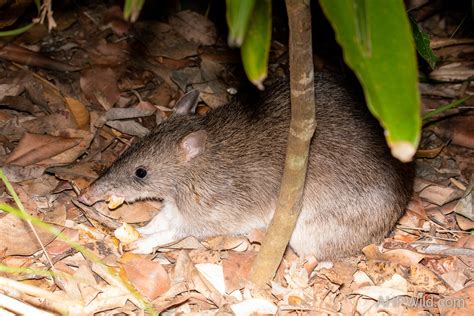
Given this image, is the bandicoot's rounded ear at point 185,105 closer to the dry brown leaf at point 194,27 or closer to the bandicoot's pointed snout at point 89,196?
the bandicoot's pointed snout at point 89,196

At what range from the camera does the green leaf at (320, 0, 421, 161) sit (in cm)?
236

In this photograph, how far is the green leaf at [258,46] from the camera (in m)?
2.64

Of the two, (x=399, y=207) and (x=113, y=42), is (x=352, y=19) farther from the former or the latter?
(x=113, y=42)

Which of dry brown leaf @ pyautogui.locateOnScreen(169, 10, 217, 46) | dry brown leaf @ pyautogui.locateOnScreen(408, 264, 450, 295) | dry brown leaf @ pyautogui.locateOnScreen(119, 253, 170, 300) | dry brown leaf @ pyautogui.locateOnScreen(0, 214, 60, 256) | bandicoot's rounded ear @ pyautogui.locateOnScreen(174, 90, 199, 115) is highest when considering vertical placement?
bandicoot's rounded ear @ pyautogui.locateOnScreen(174, 90, 199, 115)

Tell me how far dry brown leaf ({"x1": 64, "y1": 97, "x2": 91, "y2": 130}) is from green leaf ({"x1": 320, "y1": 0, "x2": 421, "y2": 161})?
3.72m

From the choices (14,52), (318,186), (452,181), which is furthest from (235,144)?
(14,52)

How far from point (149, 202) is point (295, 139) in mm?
2404

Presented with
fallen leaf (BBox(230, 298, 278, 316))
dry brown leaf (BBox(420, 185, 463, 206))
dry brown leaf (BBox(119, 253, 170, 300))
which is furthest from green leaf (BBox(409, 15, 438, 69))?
dry brown leaf (BBox(119, 253, 170, 300))

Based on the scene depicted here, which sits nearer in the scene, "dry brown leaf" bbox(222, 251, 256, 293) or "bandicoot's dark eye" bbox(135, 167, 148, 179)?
"dry brown leaf" bbox(222, 251, 256, 293)

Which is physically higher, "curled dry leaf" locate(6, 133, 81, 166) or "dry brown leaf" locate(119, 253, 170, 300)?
"curled dry leaf" locate(6, 133, 81, 166)

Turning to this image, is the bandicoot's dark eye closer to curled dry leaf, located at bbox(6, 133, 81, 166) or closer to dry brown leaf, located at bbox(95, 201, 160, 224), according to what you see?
dry brown leaf, located at bbox(95, 201, 160, 224)

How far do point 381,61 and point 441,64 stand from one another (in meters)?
4.49

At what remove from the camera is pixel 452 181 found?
575 centimetres

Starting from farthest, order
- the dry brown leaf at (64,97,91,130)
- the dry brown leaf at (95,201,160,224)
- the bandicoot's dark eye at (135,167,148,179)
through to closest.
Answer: the dry brown leaf at (64,97,91,130), the dry brown leaf at (95,201,160,224), the bandicoot's dark eye at (135,167,148,179)
